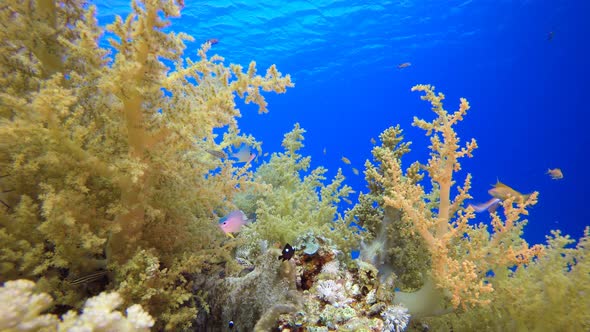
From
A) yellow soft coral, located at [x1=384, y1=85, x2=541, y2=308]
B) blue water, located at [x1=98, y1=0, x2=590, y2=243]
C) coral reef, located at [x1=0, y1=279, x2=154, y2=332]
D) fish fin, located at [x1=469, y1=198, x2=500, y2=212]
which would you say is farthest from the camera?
blue water, located at [x1=98, y1=0, x2=590, y2=243]

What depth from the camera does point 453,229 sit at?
124 inches

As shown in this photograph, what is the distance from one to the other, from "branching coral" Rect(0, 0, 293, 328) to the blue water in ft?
16.3

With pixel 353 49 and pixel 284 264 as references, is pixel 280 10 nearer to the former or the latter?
pixel 353 49

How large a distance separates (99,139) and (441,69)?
57790mm

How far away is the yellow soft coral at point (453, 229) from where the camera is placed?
2961 mm

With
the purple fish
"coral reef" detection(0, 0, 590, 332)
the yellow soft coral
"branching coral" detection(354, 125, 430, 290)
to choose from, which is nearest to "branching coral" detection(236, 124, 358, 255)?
"branching coral" detection(354, 125, 430, 290)

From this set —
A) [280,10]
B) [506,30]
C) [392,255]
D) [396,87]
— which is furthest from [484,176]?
[392,255]

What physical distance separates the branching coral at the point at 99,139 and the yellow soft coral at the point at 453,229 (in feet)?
6.01

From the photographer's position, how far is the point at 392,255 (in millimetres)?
3664

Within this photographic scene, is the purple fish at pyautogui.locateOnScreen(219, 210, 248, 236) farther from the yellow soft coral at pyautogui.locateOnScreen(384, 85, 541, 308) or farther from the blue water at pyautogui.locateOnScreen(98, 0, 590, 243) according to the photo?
the blue water at pyautogui.locateOnScreen(98, 0, 590, 243)

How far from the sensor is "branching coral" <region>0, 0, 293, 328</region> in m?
2.14

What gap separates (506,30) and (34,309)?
47080 mm

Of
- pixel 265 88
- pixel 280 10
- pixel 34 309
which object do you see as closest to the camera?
pixel 34 309

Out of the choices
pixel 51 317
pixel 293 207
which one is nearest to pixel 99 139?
pixel 51 317
